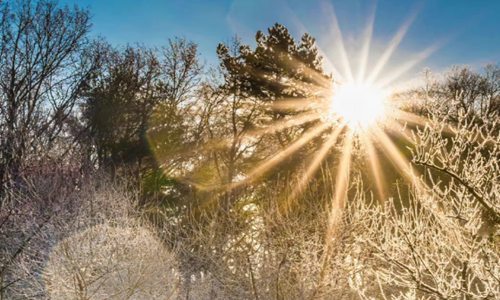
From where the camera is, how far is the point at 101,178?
1955 centimetres

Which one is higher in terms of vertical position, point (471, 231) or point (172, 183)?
point (172, 183)

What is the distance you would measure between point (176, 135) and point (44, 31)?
8.06m

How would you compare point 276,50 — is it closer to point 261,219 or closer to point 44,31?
point 261,219

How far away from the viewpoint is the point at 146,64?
83.6 feet

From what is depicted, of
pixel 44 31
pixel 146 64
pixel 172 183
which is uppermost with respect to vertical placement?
pixel 146 64

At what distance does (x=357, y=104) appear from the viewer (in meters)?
18.9

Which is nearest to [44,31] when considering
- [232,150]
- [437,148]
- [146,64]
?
[146,64]

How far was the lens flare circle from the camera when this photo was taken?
18156mm

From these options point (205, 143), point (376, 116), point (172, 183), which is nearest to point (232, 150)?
point (205, 143)

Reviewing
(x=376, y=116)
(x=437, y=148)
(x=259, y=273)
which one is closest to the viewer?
(x=437, y=148)

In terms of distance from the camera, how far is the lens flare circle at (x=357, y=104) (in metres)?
18.2

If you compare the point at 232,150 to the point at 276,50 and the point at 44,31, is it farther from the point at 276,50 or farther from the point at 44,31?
the point at 44,31

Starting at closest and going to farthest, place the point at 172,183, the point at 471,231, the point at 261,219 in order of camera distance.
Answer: the point at 471,231, the point at 261,219, the point at 172,183

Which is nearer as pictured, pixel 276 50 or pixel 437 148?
pixel 437 148
